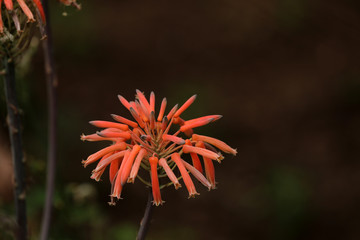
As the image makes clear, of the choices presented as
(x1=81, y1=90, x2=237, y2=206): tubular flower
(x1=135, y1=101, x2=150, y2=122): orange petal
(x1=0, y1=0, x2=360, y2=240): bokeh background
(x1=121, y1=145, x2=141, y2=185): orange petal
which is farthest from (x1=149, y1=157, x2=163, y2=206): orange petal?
(x1=0, y1=0, x2=360, y2=240): bokeh background

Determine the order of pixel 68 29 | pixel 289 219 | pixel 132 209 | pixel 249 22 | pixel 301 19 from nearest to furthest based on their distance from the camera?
pixel 289 219, pixel 132 209, pixel 68 29, pixel 301 19, pixel 249 22

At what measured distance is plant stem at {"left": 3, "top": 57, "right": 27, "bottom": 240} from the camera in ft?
11.1

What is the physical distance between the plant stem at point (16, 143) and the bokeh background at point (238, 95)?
4.79 metres

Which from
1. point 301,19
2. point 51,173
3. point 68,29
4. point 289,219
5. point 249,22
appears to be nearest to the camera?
point 51,173

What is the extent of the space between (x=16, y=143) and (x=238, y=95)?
28.6 ft

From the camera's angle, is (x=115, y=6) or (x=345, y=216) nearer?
(x=345, y=216)

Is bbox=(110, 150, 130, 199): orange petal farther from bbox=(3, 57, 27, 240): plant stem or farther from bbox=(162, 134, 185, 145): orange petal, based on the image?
bbox=(3, 57, 27, 240): plant stem

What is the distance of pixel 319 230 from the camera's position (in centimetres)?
984

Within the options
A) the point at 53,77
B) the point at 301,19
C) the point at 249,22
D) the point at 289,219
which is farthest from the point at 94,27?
the point at 53,77

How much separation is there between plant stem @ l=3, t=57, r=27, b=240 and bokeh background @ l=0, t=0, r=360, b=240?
4.79m

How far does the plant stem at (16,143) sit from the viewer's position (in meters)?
3.37

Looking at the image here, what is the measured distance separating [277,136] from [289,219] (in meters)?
2.81

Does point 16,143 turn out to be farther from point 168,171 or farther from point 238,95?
point 238,95

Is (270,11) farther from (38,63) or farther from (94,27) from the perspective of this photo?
(38,63)
